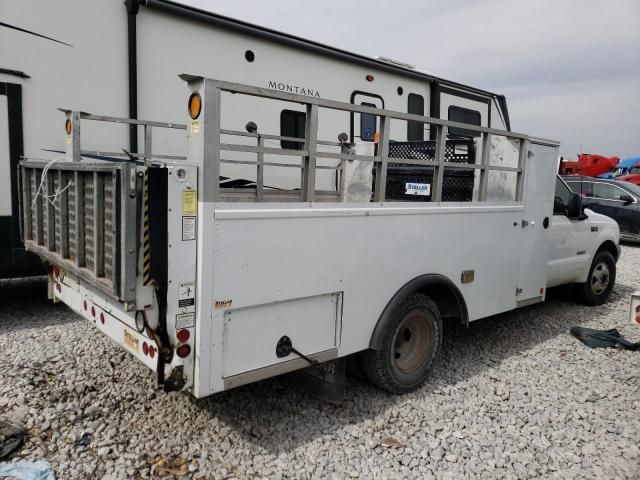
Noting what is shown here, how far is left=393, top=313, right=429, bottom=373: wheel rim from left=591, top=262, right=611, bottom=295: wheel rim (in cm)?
354

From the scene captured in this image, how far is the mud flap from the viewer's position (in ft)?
11.6

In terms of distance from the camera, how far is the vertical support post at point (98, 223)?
2883 mm

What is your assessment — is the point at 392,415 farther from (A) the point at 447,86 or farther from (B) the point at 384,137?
(A) the point at 447,86

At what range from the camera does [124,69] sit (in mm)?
5094

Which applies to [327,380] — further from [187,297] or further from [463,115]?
[463,115]

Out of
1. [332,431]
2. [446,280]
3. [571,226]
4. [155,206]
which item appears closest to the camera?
[155,206]

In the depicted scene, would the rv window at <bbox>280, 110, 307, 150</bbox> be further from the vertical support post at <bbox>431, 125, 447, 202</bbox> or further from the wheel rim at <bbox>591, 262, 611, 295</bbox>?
the wheel rim at <bbox>591, 262, 611, 295</bbox>

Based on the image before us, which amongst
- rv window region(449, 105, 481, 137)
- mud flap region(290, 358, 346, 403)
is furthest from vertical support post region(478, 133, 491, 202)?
rv window region(449, 105, 481, 137)

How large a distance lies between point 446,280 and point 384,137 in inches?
49.5

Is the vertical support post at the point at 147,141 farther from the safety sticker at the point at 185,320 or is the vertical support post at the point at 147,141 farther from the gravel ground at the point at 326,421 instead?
the safety sticker at the point at 185,320

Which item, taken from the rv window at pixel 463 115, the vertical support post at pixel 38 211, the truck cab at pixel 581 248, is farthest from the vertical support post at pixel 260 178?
the rv window at pixel 463 115

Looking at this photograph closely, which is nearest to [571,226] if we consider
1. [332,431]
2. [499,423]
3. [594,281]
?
[594,281]

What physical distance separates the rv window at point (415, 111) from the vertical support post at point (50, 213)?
16.5ft

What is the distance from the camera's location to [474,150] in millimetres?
4598
